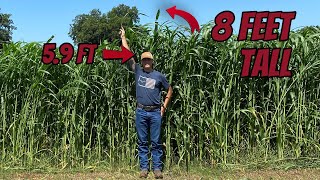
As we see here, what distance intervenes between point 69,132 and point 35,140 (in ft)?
1.60

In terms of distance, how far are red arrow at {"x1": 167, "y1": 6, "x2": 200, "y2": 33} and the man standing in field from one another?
2.95 ft

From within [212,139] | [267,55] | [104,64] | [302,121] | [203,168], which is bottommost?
[203,168]

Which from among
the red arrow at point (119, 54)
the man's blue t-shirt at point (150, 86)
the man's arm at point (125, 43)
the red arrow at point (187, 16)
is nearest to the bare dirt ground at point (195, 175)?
the man's blue t-shirt at point (150, 86)

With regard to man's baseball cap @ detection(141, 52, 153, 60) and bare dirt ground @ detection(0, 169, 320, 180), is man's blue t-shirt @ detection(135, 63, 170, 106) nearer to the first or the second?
man's baseball cap @ detection(141, 52, 153, 60)

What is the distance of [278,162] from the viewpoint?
5.27 m

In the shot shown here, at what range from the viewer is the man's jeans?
4922mm

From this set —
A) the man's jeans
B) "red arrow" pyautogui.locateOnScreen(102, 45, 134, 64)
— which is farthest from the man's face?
the man's jeans

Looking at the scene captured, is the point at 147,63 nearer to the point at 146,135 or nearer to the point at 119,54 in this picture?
the point at 119,54

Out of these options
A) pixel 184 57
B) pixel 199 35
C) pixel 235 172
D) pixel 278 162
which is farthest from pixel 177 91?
pixel 278 162

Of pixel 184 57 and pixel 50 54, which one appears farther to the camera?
pixel 50 54

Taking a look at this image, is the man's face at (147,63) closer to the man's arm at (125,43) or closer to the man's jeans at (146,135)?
the man's arm at (125,43)

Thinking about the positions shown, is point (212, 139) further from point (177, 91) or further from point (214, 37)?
point (214, 37)

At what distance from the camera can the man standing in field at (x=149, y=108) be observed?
4.90 meters

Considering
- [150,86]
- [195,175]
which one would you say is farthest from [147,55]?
[195,175]
